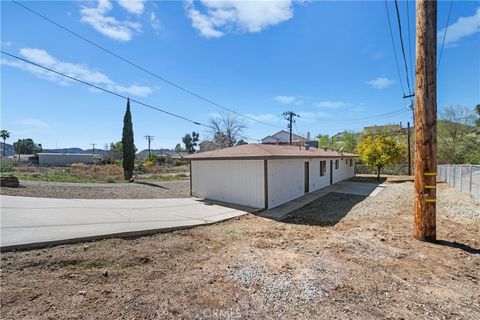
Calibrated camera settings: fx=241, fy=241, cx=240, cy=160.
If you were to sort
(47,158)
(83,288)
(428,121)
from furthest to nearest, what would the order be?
(47,158) → (428,121) → (83,288)

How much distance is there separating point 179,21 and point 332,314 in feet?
34.2

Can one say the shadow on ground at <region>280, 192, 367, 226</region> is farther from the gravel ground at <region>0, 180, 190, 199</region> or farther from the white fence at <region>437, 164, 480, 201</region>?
the gravel ground at <region>0, 180, 190, 199</region>

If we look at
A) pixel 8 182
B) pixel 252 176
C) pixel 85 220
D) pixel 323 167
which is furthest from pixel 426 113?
pixel 8 182

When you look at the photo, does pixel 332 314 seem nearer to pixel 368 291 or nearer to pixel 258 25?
pixel 368 291

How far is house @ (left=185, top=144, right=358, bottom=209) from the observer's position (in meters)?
9.00

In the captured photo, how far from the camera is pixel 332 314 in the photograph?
2.69 meters

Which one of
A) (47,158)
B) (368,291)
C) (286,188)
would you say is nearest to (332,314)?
(368,291)

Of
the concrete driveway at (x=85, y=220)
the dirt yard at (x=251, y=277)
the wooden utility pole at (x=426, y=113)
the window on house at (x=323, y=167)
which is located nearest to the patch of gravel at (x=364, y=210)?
the dirt yard at (x=251, y=277)

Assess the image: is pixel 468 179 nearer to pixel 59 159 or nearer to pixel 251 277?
pixel 251 277

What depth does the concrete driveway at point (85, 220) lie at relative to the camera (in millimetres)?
4625

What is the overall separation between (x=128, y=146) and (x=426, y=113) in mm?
22130

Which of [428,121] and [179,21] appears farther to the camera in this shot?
[179,21]

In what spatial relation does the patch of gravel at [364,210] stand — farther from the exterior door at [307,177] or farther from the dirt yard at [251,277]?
the exterior door at [307,177]

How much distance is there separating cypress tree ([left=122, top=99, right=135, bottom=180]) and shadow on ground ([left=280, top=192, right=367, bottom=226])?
17.0 m
